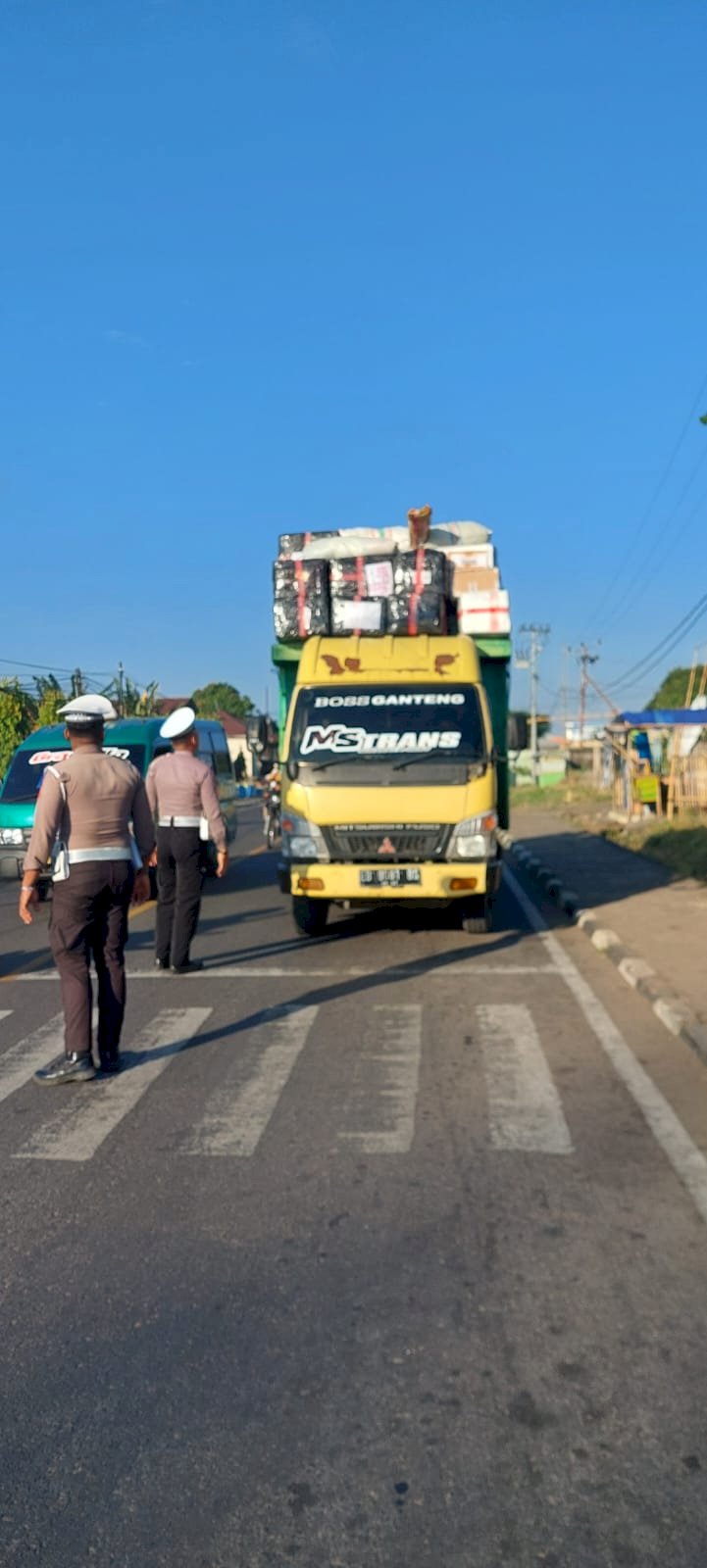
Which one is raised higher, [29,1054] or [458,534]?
[458,534]

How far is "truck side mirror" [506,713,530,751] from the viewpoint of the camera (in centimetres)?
1250

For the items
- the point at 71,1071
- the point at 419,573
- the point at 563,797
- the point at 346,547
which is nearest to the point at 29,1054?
the point at 71,1071

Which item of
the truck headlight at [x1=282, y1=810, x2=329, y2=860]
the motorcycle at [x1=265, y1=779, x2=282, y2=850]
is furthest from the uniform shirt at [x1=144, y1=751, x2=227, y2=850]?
the motorcycle at [x1=265, y1=779, x2=282, y2=850]

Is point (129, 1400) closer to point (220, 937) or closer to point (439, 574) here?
point (220, 937)

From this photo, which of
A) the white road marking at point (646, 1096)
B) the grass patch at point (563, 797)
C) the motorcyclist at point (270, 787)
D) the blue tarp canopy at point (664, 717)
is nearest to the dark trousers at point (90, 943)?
the white road marking at point (646, 1096)

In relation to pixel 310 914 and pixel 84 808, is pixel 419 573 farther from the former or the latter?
pixel 84 808

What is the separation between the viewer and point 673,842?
22203mm

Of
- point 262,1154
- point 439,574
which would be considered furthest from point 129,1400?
point 439,574

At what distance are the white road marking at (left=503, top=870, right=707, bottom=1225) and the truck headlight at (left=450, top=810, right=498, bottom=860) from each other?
1.07 meters

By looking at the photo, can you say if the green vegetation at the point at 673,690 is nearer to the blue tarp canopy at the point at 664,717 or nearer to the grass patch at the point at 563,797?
the grass patch at the point at 563,797

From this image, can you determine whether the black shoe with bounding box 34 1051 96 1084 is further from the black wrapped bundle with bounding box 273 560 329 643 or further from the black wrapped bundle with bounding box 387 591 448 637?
the black wrapped bundle with bounding box 387 591 448 637

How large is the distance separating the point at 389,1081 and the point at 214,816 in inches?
129

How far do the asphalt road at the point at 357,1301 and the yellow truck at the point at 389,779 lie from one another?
2971mm

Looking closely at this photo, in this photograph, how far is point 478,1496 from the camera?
117 inches
